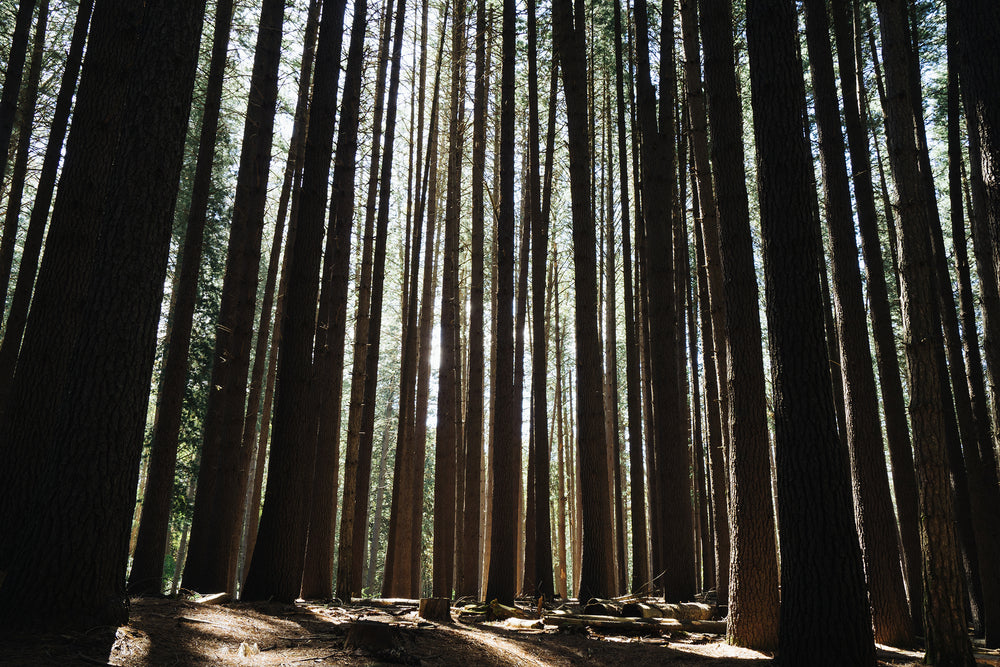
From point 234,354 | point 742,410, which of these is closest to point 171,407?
point 234,354

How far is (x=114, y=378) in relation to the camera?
4289mm

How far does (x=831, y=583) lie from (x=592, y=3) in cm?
1255

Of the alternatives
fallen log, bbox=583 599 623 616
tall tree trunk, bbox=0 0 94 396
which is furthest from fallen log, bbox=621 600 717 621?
tall tree trunk, bbox=0 0 94 396

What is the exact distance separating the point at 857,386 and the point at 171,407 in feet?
26.2

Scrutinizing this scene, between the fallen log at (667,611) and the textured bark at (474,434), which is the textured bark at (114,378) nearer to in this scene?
the fallen log at (667,611)

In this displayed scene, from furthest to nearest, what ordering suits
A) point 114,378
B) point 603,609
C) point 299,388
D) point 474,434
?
1. point 474,434
2. point 603,609
3. point 299,388
4. point 114,378

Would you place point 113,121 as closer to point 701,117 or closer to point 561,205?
point 701,117

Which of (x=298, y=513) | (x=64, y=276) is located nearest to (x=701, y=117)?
(x=298, y=513)

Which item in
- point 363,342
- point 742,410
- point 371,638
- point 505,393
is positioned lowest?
point 371,638

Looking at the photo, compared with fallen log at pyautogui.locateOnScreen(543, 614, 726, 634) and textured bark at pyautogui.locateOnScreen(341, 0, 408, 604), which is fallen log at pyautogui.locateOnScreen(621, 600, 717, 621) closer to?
fallen log at pyautogui.locateOnScreen(543, 614, 726, 634)

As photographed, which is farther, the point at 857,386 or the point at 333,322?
the point at 333,322

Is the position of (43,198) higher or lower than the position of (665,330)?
higher

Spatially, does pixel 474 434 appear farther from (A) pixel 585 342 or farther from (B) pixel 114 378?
(B) pixel 114 378

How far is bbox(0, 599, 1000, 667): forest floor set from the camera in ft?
12.4
